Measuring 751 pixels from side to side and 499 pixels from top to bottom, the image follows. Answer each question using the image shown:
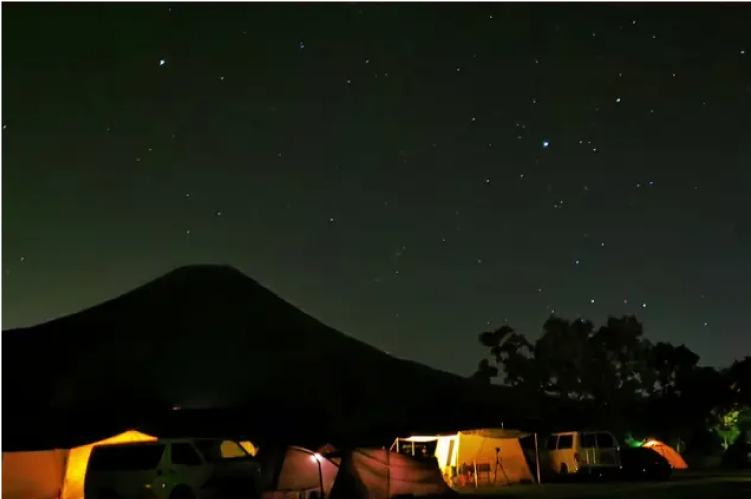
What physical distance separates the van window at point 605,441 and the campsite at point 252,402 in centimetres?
182

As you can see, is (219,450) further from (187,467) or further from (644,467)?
(644,467)

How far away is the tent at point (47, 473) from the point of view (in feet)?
73.6

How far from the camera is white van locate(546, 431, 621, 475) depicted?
28.9 metres

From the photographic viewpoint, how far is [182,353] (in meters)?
25.6

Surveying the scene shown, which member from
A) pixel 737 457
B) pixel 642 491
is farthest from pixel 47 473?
pixel 737 457

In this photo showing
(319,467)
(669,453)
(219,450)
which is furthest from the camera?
(669,453)

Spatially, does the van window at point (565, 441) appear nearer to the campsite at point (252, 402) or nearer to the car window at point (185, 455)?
the campsite at point (252, 402)

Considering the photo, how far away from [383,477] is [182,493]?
21.7 feet

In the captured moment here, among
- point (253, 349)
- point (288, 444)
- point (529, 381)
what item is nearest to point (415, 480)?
point (288, 444)

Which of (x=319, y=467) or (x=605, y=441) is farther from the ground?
(x=605, y=441)

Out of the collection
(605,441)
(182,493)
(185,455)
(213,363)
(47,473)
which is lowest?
(182,493)

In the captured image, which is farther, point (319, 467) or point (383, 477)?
point (319, 467)

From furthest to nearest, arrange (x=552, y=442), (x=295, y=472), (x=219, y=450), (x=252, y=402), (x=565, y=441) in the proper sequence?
(x=552, y=442) → (x=565, y=441) → (x=252, y=402) → (x=295, y=472) → (x=219, y=450)

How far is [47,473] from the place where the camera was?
23.7 meters
